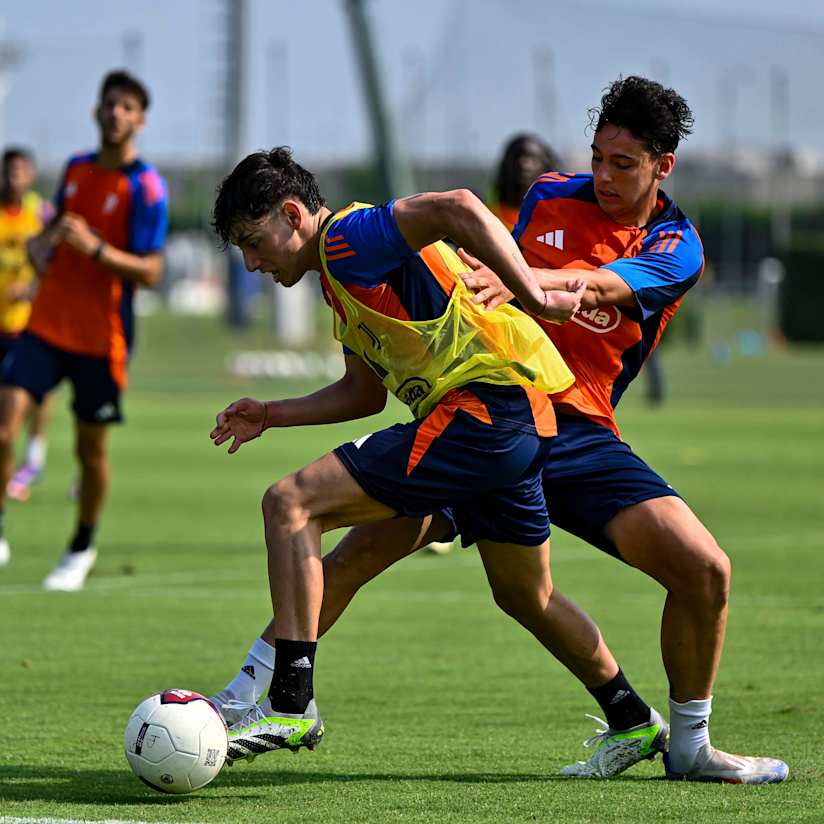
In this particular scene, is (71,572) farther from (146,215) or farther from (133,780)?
(133,780)

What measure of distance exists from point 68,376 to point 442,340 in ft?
18.6

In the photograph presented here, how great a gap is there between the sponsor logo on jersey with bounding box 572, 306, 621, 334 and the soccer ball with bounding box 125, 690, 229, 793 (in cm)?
179

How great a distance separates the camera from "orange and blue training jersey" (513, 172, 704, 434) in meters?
5.88

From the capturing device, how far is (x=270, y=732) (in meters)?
5.41

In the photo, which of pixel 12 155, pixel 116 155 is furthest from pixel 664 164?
→ pixel 12 155

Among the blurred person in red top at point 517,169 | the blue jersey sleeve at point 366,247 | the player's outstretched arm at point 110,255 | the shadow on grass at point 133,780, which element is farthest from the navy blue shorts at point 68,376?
the blue jersey sleeve at point 366,247

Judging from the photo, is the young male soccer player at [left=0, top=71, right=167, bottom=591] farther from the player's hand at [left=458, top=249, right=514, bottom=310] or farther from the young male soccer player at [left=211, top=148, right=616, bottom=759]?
the player's hand at [left=458, top=249, right=514, bottom=310]

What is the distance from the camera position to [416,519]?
5875mm

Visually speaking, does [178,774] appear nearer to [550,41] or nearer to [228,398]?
[228,398]

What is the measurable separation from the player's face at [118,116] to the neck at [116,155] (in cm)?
3

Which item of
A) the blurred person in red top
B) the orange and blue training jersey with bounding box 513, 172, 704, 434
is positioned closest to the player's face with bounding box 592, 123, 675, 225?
the orange and blue training jersey with bounding box 513, 172, 704, 434

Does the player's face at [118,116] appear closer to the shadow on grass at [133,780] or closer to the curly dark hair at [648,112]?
the curly dark hair at [648,112]

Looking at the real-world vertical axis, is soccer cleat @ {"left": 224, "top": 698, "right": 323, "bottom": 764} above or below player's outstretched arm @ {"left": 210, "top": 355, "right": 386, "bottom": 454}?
below

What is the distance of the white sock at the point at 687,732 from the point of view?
18.8 ft
